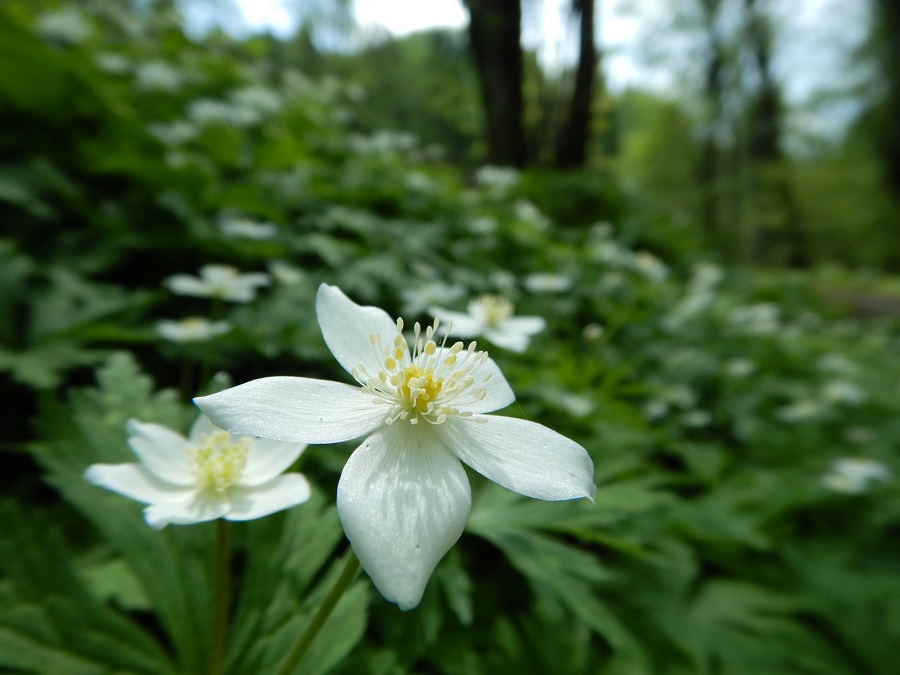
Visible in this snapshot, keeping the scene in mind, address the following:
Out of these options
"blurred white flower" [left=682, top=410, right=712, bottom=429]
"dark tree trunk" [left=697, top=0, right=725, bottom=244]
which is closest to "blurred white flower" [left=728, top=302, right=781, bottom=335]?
"blurred white flower" [left=682, top=410, right=712, bottom=429]

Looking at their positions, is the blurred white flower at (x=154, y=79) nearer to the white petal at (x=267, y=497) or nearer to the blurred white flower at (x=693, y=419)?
the white petal at (x=267, y=497)

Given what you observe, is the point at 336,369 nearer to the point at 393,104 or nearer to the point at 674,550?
the point at 674,550

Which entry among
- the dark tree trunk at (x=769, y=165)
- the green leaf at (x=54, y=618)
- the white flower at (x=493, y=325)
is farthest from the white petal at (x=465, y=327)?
the dark tree trunk at (x=769, y=165)

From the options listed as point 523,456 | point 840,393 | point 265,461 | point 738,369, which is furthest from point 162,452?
point 840,393

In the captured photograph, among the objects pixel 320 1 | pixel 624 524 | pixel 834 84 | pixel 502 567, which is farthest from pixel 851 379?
pixel 834 84

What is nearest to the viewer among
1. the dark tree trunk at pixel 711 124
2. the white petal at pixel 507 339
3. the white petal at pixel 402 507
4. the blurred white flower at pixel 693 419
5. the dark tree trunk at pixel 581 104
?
the white petal at pixel 402 507

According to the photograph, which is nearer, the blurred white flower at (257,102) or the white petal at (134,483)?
the white petal at (134,483)

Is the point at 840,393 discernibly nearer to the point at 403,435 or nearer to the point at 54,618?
the point at 403,435
